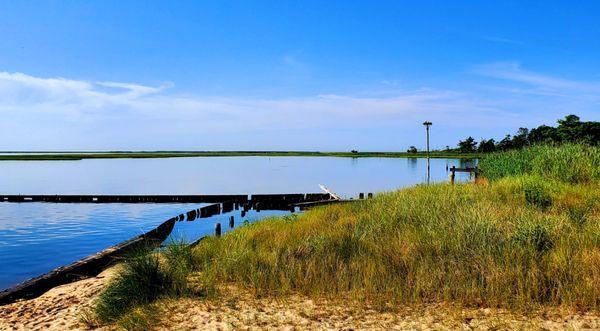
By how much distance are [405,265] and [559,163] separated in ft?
60.4

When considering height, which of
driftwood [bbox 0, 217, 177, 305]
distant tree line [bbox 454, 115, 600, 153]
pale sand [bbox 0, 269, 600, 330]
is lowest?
driftwood [bbox 0, 217, 177, 305]

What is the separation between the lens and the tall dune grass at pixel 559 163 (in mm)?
21234

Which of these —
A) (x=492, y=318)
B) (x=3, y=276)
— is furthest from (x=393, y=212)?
(x=3, y=276)

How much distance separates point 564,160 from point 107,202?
3550 centimetres

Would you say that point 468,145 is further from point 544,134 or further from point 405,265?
point 405,265

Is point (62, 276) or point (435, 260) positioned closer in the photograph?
point (435, 260)

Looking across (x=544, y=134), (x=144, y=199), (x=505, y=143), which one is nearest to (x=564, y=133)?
(x=544, y=134)

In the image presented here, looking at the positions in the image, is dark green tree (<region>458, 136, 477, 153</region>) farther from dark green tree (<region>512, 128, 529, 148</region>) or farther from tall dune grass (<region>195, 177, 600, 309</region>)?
tall dune grass (<region>195, 177, 600, 309</region>)

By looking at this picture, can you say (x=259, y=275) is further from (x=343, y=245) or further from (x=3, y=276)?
(x=3, y=276)

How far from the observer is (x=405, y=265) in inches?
351

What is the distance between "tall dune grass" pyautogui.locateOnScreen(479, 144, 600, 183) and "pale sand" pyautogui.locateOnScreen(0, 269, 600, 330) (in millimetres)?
16740

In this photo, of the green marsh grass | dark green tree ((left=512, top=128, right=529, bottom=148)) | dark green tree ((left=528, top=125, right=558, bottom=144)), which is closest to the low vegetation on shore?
the green marsh grass

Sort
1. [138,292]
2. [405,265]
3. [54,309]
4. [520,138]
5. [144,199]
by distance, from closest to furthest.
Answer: [138,292] → [405,265] → [54,309] → [144,199] → [520,138]

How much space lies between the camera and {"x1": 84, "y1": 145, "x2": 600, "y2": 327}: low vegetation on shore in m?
7.63
